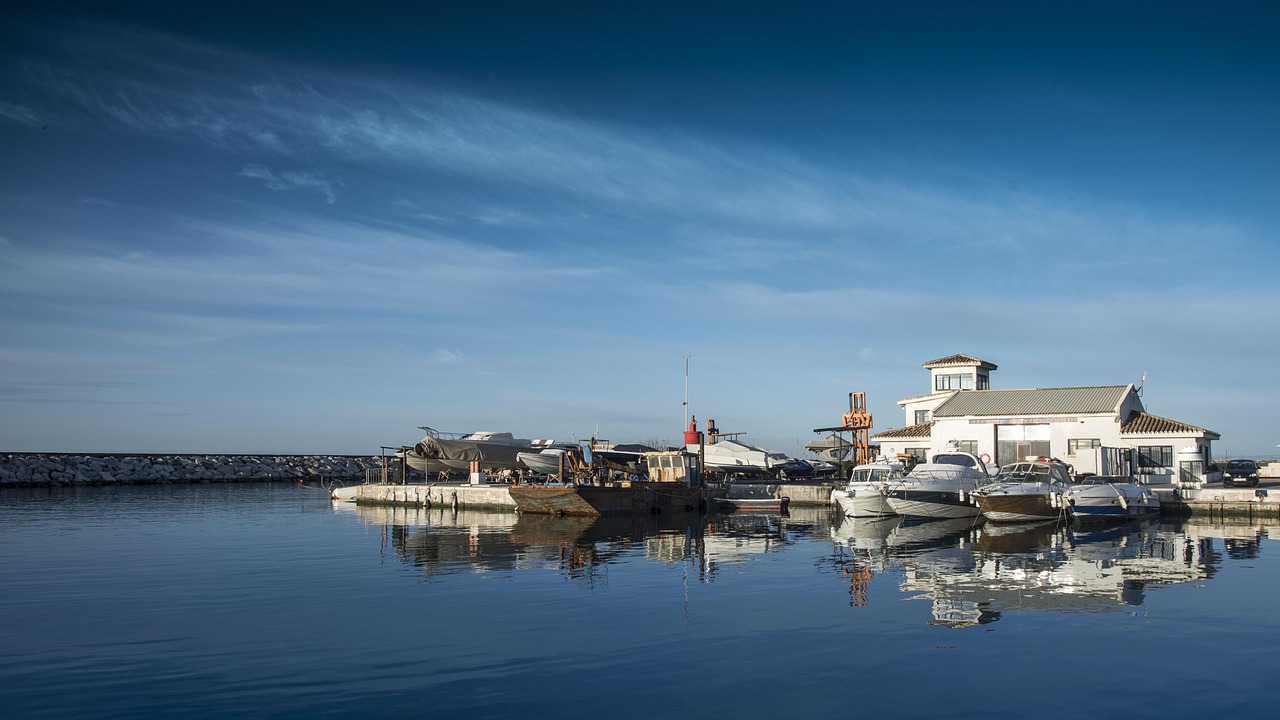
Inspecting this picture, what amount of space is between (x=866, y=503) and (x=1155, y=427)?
18214mm

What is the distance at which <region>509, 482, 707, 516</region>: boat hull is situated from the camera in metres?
44.9

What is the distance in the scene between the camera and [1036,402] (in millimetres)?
52375

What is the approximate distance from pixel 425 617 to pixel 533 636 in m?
3.14

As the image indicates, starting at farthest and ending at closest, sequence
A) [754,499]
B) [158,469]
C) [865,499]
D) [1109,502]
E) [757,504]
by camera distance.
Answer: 1. [158,469]
2. [754,499]
3. [757,504]
4. [865,499]
5. [1109,502]

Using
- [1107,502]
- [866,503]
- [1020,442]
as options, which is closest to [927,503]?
[866,503]

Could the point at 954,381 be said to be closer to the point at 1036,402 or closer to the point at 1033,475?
the point at 1036,402

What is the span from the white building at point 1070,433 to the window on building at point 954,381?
6.57 meters

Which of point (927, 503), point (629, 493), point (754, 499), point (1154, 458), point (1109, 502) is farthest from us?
point (754, 499)

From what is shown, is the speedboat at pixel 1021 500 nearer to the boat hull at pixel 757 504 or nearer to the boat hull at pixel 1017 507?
the boat hull at pixel 1017 507

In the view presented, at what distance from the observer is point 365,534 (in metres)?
38.8

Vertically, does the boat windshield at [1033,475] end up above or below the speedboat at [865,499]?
above

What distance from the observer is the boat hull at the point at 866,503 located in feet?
138

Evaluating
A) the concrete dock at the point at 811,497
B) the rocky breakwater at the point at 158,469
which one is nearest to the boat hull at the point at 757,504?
the concrete dock at the point at 811,497

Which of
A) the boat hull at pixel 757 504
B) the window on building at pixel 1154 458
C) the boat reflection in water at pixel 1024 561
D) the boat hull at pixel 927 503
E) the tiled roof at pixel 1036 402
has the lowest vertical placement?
the boat hull at pixel 757 504
